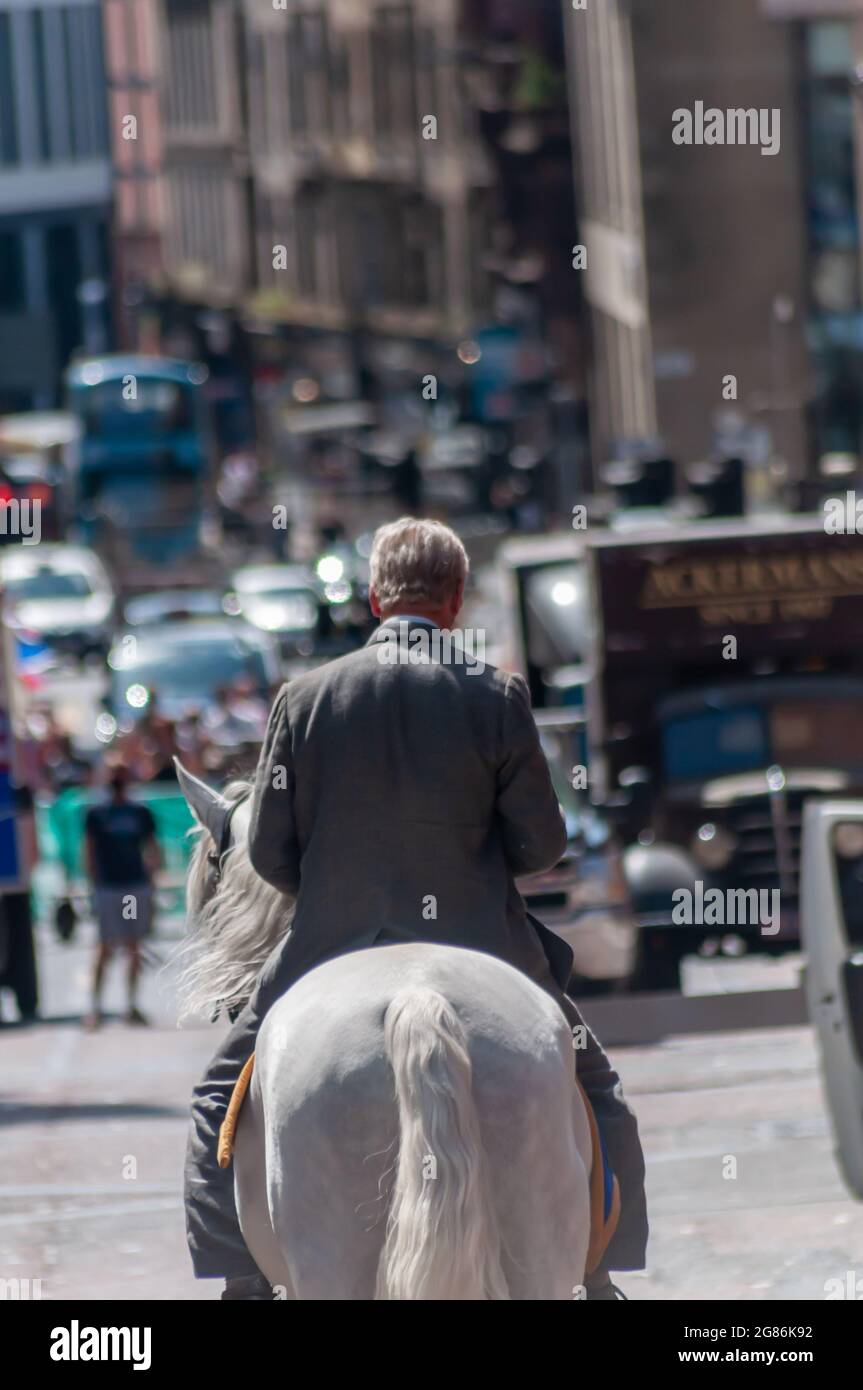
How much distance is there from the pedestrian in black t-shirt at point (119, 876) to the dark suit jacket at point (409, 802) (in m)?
12.7

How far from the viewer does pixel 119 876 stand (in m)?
18.9

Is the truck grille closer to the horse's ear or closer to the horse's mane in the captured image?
the horse's ear

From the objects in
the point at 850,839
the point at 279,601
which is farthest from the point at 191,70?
the point at 850,839

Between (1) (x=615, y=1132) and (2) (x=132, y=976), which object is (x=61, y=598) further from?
(1) (x=615, y=1132)

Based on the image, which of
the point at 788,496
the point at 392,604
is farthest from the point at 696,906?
the point at 392,604

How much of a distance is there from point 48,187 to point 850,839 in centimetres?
8388

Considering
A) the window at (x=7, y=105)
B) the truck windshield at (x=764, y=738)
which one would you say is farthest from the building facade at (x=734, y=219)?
the window at (x=7, y=105)

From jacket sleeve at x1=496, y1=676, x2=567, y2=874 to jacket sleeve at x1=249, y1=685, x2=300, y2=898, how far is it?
0.43 m

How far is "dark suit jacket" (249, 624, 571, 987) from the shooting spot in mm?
5918

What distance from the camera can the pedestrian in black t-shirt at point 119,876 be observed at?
61.0ft

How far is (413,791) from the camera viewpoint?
5.93 m

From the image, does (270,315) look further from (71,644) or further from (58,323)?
(71,644)

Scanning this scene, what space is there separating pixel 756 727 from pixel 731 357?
3111 cm

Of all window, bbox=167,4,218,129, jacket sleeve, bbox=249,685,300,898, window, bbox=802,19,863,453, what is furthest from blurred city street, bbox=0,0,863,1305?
window, bbox=167,4,218,129
